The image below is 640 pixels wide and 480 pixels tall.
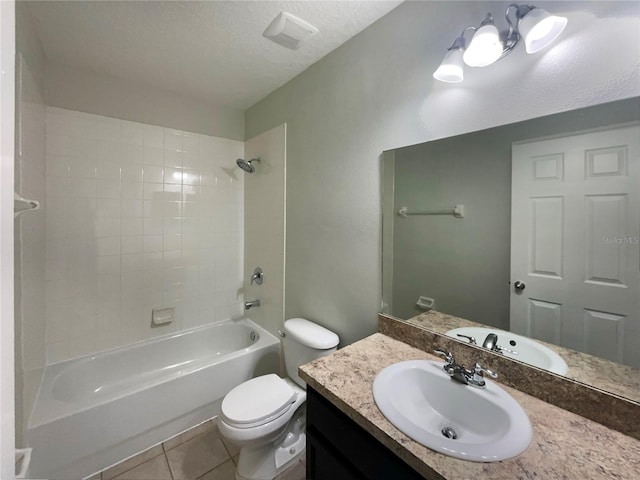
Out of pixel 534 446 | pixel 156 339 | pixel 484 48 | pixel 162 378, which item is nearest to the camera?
pixel 534 446

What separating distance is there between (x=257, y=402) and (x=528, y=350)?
128 cm

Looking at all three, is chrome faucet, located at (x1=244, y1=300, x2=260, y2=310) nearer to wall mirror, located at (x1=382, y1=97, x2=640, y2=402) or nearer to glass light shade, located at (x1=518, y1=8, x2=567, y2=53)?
wall mirror, located at (x1=382, y1=97, x2=640, y2=402)

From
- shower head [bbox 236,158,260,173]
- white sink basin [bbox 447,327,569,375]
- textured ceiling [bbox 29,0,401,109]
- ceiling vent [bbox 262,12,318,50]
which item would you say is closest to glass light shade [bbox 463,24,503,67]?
textured ceiling [bbox 29,0,401,109]

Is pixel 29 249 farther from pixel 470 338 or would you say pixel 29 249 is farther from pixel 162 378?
pixel 470 338

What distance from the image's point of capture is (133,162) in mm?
2000

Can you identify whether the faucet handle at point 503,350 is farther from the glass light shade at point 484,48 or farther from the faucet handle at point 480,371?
the glass light shade at point 484,48

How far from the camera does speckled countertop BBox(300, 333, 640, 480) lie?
0.58 meters

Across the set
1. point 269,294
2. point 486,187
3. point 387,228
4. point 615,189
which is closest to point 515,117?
point 486,187

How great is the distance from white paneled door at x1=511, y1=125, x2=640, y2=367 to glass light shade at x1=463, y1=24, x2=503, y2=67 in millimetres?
337

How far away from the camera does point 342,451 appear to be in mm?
828

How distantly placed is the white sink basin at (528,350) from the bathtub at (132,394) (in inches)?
60.6

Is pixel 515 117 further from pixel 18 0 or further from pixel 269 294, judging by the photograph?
pixel 18 0

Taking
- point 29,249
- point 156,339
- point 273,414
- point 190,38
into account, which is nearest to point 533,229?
point 273,414

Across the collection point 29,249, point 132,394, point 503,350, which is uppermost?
point 29,249
